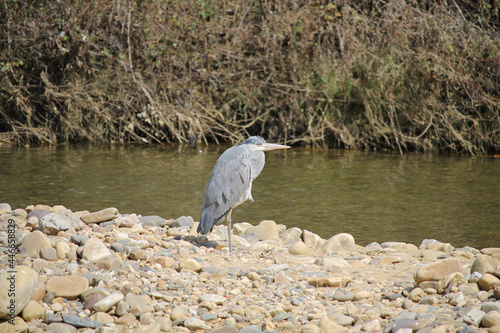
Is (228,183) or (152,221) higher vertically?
(228,183)

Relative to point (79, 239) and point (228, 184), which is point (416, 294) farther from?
point (79, 239)

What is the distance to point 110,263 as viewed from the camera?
416cm

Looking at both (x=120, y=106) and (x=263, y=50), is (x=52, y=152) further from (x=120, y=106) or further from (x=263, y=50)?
(x=263, y=50)

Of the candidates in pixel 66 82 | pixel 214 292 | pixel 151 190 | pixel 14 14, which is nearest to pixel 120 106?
pixel 66 82

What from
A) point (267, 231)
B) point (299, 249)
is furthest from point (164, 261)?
point (267, 231)

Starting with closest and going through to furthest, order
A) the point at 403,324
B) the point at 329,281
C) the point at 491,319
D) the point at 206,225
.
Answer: the point at 491,319
the point at 403,324
the point at 329,281
the point at 206,225

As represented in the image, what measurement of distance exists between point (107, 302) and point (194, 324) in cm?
60

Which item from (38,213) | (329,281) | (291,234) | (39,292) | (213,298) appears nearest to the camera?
(39,292)

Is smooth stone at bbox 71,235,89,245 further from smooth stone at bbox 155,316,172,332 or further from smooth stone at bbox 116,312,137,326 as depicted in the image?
smooth stone at bbox 155,316,172,332

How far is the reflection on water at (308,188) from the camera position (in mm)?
6621

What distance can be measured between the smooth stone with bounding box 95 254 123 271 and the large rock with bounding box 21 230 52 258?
1.65 ft

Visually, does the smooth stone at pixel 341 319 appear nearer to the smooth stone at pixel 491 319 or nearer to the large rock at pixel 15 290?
the smooth stone at pixel 491 319

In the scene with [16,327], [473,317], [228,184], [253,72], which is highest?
[253,72]

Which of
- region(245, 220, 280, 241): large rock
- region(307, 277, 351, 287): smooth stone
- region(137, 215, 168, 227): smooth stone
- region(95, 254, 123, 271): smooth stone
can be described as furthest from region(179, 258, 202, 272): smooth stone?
region(137, 215, 168, 227): smooth stone
